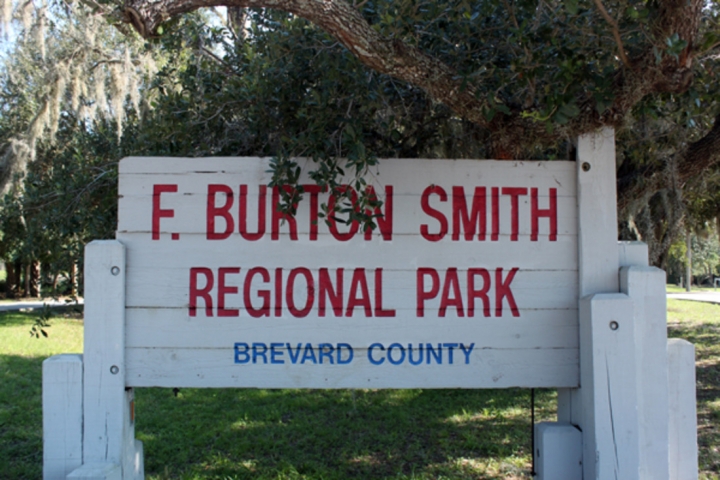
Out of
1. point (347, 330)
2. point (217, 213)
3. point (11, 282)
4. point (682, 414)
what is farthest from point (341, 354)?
point (11, 282)

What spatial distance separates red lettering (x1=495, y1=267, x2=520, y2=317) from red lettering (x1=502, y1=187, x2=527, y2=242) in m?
0.16

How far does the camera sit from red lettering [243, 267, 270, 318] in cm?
262

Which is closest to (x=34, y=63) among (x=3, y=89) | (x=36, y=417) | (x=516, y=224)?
(x=3, y=89)

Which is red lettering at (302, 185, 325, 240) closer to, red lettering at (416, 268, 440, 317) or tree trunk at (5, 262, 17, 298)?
red lettering at (416, 268, 440, 317)

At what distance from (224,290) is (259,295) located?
16 cm

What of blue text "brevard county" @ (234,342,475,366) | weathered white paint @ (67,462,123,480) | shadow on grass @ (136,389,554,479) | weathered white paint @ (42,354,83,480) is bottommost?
shadow on grass @ (136,389,554,479)

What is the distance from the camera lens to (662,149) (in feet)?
17.0

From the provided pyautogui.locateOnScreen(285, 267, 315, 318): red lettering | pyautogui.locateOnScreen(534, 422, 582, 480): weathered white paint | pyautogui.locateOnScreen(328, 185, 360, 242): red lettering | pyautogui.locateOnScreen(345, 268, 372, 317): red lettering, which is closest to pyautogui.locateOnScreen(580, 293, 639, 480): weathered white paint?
pyautogui.locateOnScreen(534, 422, 582, 480): weathered white paint

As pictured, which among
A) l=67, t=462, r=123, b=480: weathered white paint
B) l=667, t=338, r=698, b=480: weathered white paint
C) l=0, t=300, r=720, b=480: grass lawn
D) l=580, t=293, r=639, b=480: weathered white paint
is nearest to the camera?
l=67, t=462, r=123, b=480: weathered white paint

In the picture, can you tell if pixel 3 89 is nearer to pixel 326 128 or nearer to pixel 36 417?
pixel 36 417

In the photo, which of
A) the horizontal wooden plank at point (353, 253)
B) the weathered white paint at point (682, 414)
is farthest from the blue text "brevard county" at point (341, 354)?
the weathered white paint at point (682, 414)

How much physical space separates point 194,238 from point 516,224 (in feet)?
4.75

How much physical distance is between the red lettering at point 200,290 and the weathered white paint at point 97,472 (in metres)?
0.68

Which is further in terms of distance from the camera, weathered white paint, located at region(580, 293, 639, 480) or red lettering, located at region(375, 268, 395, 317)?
red lettering, located at region(375, 268, 395, 317)
